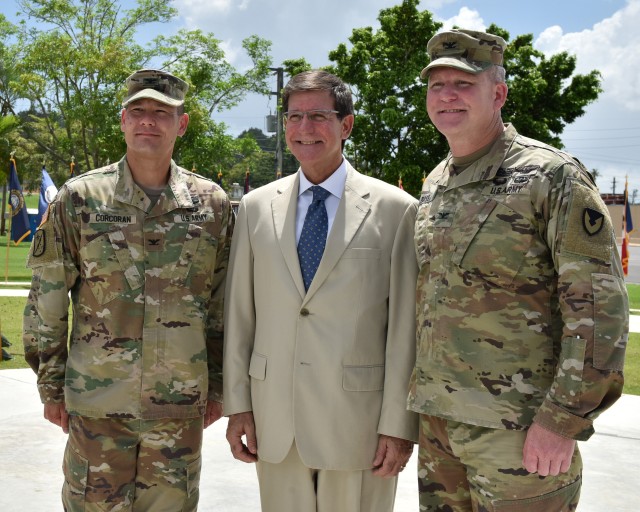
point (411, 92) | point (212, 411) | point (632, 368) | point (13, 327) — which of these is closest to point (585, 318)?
point (212, 411)

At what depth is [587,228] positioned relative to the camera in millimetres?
2322

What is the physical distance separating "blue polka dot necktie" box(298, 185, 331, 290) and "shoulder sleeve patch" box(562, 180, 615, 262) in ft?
3.30

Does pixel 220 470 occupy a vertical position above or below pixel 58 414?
below

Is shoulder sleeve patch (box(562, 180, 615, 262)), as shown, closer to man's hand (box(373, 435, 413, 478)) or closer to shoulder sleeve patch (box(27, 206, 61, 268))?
man's hand (box(373, 435, 413, 478))

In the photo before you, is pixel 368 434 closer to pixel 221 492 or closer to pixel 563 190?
pixel 563 190

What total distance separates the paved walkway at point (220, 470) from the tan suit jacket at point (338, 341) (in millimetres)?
1496

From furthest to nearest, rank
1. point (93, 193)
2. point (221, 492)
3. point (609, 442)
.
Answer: point (609, 442) → point (221, 492) → point (93, 193)

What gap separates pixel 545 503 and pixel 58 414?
2.07 m

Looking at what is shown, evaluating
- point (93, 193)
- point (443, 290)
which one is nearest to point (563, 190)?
point (443, 290)

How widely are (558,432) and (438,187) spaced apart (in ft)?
3.43

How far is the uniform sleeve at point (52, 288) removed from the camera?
3.09m

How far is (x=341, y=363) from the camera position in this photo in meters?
2.85

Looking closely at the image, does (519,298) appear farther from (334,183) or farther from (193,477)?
(193,477)

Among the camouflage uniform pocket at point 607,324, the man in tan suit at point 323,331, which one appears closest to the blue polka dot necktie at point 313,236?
the man in tan suit at point 323,331
